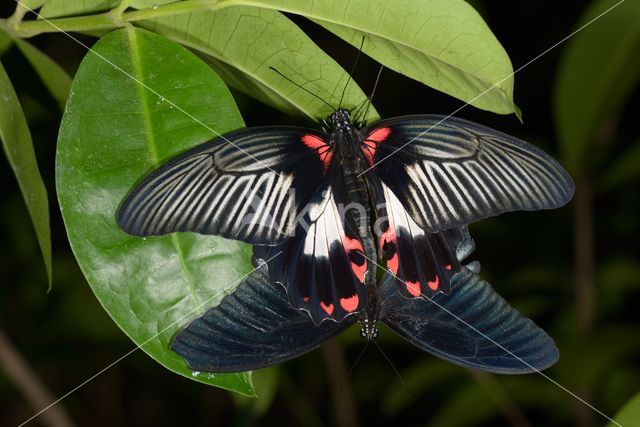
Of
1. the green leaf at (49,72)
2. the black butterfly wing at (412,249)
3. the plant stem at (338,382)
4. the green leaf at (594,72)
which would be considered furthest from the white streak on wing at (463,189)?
the plant stem at (338,382)

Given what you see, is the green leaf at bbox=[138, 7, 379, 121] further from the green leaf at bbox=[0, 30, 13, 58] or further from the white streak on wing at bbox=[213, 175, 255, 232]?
the green leaf at bbox=[0, 30, 13, 58]

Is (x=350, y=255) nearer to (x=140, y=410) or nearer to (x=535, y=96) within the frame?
(x=535, y=96)

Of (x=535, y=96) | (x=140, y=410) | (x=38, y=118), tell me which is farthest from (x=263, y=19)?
(x=140, y=410)

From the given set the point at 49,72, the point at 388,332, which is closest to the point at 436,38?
the point at 49,72

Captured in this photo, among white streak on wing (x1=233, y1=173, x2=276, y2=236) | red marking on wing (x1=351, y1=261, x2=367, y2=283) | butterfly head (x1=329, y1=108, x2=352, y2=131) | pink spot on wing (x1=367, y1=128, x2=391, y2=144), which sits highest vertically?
butterfly head (x1=329, y1=108, x2=352, y2=131)

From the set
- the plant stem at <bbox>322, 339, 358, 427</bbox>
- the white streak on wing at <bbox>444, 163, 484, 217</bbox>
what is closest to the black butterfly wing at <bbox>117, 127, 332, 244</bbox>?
the white streak on wing at <bbox>444, 163, 484, 217</bbox>

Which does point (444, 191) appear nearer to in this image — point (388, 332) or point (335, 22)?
point (335, 22)
